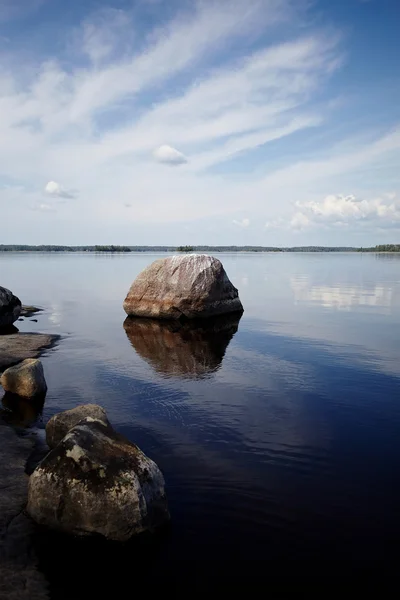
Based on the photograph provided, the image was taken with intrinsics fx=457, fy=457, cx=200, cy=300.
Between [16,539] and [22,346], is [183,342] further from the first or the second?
[16,539]

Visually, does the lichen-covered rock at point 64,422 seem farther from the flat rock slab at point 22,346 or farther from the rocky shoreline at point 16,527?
the flat rock slab at point 22,346

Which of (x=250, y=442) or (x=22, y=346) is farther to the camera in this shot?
(x=22, y=346)

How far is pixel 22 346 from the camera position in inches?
771

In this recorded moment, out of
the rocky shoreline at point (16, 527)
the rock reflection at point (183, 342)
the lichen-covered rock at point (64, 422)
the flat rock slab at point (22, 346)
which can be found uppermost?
the lichen-covered rock at point (64, 422)

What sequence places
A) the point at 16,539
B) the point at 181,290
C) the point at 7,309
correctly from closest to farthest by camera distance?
the point at 16,539 → the point at 7,309 → the point at 181,290

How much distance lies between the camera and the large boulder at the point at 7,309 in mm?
25594

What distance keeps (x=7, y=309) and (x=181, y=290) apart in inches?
394

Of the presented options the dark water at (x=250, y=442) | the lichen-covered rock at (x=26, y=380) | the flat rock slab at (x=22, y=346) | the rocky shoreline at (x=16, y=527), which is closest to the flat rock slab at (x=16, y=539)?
the rocky shoreline at (x=16, y=527)

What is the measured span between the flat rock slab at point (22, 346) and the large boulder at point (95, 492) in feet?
33.9

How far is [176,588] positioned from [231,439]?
4542mm

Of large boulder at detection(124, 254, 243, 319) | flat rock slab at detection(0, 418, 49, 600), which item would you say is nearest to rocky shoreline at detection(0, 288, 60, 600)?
flat rock slab at detection(0, 418, 49, 600)

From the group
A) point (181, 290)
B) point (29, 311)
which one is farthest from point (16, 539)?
point (29, 311)

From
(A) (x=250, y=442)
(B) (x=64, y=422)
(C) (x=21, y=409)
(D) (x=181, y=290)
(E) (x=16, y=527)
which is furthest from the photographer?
(D) (x=181, y=290)

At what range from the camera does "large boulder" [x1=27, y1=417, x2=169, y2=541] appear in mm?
6754
